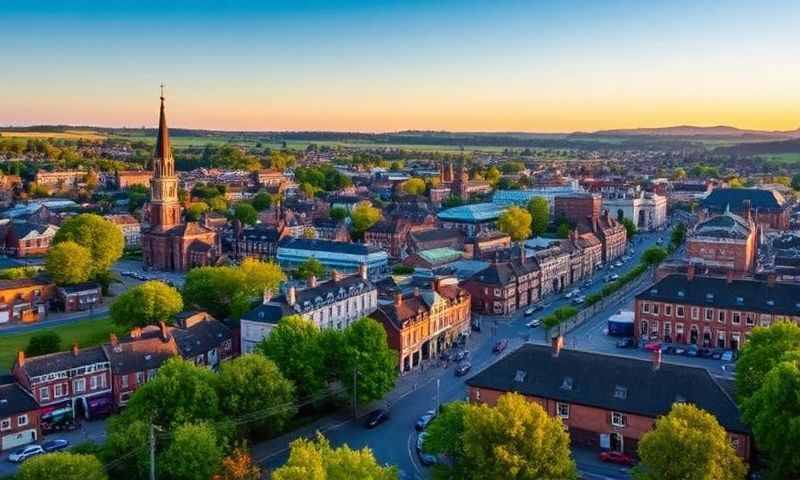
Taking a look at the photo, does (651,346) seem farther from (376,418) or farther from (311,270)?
(311,270)

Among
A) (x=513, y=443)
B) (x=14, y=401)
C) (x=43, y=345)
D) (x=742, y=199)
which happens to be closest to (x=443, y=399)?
(x=513, y=443)

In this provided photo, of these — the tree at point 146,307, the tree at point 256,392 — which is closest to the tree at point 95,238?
the tree at point 146,307

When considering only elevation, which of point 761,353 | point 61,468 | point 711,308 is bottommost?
point 61,468

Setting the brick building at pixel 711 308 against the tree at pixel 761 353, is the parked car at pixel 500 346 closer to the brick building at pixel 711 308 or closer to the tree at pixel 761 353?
the brick building at pixel 711 308

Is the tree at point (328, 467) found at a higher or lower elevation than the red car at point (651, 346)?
higher

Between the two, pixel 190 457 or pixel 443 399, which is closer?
pixel 190 457

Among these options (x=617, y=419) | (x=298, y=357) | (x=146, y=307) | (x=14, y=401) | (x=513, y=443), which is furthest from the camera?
(x=146, y=307)

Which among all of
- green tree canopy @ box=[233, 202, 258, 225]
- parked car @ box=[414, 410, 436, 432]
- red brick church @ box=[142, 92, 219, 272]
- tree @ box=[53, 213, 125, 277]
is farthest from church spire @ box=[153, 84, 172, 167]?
parked car @ box=[414, 410, 436, 432]
